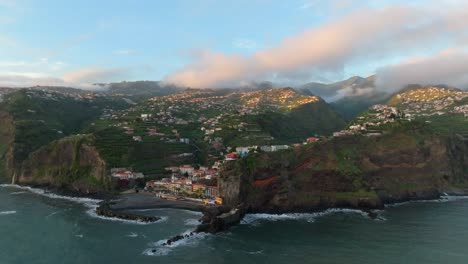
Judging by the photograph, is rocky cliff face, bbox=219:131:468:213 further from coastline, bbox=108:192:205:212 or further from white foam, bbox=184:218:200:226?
white foam, bbox=184:218:200:226

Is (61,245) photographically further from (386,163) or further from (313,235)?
(386,163)

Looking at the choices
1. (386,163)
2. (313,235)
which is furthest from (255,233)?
(386,163)

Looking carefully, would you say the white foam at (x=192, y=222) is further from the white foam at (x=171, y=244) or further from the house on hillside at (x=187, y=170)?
the house on hillside at (x=187, y=170)

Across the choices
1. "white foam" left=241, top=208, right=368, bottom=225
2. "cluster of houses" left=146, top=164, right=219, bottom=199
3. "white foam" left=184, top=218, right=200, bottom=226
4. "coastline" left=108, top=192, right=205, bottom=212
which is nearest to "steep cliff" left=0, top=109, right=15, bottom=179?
"coastline" left=108, top=192, right=205, bottom=212

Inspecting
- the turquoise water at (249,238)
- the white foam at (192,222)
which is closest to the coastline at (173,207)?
the white foam at (192,222)

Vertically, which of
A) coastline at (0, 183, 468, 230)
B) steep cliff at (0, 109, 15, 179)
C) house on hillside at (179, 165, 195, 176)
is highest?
steep cliff at (0, 109, 15, 179)
